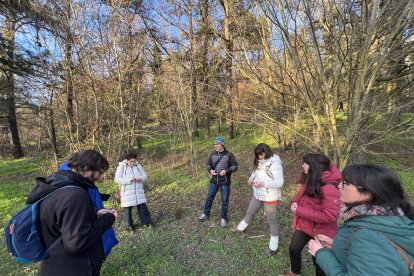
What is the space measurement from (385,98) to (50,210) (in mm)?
4695

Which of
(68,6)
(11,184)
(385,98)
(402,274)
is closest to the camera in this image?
(402,274)

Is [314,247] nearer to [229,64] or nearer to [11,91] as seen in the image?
[229,64]

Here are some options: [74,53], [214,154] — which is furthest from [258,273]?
[74,53]

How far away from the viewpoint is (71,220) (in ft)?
6.44

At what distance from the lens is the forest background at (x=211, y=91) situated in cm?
374

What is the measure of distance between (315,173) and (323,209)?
396mm

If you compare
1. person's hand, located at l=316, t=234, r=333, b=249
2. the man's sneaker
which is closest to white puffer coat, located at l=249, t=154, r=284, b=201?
the man's sneaker

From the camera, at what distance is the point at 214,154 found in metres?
5.34

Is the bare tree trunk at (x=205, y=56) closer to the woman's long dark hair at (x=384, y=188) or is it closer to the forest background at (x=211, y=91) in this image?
the forest background at (x=211, y=91)

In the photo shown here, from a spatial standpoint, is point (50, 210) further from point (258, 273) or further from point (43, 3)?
point (43, 3)

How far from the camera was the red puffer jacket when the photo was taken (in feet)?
9.36

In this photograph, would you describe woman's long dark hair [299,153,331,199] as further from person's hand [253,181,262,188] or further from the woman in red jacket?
person's hand [253,181,262,188]

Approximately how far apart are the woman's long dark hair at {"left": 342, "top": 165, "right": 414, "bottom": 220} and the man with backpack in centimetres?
195

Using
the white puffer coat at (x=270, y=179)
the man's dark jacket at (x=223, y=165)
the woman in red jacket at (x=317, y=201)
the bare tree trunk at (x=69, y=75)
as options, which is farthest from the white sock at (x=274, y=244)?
the bare tree trunk at (x=69, y=75)
